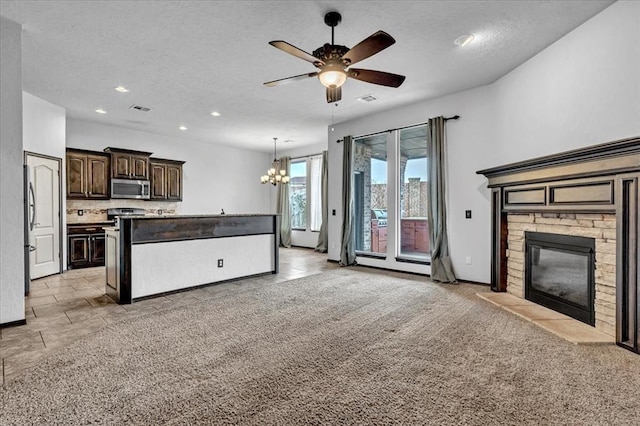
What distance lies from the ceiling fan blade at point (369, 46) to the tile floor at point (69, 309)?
3456mm

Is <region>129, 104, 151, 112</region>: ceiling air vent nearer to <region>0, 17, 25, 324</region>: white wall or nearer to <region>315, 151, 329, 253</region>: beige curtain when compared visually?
<region>0, 17, 25, 324</region>: white wall

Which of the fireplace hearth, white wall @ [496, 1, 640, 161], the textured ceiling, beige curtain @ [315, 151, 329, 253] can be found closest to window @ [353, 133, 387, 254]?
the textured ceiling

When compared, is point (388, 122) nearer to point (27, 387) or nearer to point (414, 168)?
point (414, 168)

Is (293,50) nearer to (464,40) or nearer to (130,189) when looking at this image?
(464,40)

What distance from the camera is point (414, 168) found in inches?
242

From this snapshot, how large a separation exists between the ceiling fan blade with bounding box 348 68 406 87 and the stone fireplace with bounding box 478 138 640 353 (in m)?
1.87

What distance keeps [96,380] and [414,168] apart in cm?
561

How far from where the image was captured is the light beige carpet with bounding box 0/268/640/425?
1829 mm

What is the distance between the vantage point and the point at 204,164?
8953 millimetres

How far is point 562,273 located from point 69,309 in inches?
226

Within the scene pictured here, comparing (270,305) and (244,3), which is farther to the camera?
(270,305)

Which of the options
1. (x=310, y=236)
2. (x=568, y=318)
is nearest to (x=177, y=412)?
(x=568, y=318)

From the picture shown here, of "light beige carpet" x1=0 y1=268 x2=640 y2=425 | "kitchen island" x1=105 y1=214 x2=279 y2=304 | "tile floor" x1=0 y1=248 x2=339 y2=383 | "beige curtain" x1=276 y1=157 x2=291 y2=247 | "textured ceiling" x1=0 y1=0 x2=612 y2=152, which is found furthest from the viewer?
"beige curtain" x1=276 y1=157 x2=291 y2=247

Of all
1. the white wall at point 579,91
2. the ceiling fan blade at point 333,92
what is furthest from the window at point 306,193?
the ceiling fan blade at point 333,92
